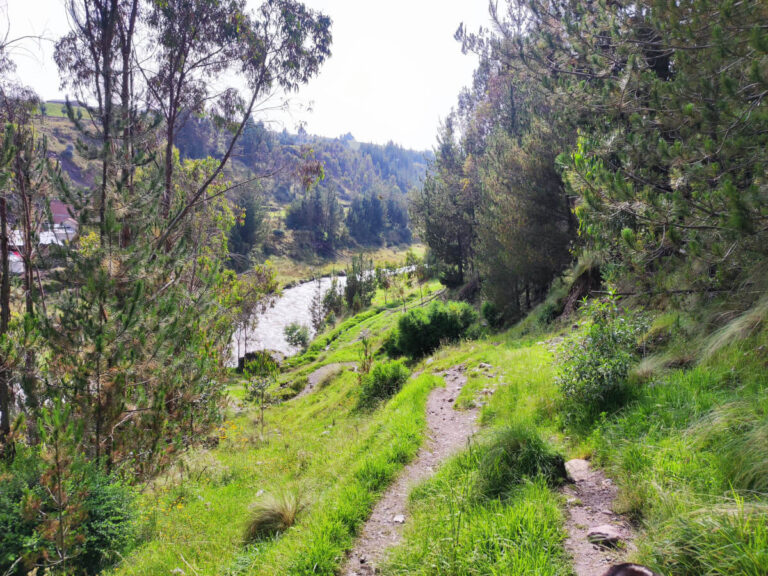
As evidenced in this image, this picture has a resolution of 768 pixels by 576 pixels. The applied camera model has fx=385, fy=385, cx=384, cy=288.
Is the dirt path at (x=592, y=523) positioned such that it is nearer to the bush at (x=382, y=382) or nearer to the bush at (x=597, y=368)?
the bush at (x=597, y=368)

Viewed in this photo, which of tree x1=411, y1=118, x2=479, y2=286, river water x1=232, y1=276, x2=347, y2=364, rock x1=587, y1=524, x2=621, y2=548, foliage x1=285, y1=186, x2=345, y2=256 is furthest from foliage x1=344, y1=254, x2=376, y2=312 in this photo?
foliage x1=285, y1=186, x2=345, y2=256

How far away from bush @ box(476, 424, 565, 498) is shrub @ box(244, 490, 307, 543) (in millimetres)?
2165

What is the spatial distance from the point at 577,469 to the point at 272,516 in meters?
3.31

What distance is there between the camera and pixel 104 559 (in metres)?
4.38

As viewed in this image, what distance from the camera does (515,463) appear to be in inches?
148

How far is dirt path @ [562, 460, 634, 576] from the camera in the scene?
253 centimetres

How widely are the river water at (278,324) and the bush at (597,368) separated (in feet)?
79.2

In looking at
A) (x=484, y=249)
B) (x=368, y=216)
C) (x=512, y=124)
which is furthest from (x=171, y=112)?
(x=368, y=216)

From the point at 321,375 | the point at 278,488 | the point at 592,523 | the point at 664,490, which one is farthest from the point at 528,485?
the point at 321,375

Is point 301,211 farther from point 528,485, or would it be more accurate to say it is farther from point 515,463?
point 528,485

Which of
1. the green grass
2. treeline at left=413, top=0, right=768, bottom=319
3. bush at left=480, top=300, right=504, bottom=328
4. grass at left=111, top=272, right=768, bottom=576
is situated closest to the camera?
the green grass

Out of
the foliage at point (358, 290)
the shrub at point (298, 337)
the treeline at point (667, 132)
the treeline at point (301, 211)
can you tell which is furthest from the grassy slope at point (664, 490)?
the foliage at point (358, 290)

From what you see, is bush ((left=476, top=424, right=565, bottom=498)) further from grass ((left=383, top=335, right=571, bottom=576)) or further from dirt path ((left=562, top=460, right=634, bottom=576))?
dirt path ((left=562, top=460, right=634, bottom=576))

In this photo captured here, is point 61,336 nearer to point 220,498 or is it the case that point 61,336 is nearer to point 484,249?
point 220,498
